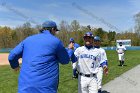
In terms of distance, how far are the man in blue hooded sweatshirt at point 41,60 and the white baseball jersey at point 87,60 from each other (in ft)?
7.70

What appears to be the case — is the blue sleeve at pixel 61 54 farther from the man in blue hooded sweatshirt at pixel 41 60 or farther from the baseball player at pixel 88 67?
the baseball player at pixel 88 67

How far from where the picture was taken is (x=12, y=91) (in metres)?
12.9

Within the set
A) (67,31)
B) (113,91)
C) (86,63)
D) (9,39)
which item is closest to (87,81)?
(86,63)

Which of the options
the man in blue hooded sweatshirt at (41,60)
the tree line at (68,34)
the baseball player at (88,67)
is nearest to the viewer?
the man in blue hooded sweatshirt at (41,60)

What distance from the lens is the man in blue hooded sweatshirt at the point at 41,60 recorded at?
5137 millimetres

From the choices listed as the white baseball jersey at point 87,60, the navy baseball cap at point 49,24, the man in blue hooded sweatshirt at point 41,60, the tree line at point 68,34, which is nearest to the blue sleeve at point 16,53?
the man in blue hooded sweatshirt at point 41,60

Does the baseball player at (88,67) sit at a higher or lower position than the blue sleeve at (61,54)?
lower

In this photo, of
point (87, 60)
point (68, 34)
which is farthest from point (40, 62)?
point (68, 34)

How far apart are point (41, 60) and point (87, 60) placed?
8.76 ft

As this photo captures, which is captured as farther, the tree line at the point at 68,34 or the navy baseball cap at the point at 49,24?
the tree line at the point at 68,34

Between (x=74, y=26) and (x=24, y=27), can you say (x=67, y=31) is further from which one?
(x=24, y=27)

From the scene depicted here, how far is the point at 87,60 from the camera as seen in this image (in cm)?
774

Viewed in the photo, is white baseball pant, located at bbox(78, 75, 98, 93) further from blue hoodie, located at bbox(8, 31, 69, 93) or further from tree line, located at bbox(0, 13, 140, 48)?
tree line, located at bbox(0, 13, 140, 48)

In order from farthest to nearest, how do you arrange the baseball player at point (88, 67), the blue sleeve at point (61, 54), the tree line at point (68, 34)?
the tree line at point (68, 34) < the baseball player at point (88, 67) < the blue sleeve at point (61, 54)
